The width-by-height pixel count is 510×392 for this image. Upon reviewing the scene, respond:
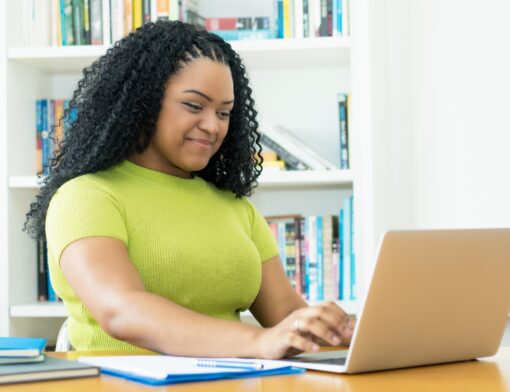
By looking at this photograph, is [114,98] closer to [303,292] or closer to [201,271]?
[201,271]

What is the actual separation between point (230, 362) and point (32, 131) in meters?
1.74

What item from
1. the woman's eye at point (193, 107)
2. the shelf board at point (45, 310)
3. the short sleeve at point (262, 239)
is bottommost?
→ the shelf board at point (45, 310)

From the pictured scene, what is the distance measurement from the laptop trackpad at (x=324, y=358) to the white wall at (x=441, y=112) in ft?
3.94

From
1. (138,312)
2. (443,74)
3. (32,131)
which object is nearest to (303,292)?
(443,74)

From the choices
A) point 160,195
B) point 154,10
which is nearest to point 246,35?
point 154,10

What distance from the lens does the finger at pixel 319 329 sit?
1.11 metres

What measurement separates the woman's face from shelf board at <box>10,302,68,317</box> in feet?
3.29

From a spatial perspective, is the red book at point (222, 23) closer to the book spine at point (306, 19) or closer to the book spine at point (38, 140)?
the book spine at point (306, 19)

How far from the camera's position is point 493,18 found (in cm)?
255

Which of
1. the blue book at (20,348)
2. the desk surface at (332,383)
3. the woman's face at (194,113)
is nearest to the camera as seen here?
the desk surface at (332,383)

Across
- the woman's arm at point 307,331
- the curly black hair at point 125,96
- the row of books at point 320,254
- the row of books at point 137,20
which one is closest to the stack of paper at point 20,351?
the woman's arm at point 307,331

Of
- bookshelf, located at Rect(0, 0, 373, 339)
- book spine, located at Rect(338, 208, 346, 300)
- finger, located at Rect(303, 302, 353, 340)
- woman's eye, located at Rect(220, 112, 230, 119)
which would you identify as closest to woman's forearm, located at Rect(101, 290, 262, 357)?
finger, located at Rect(303, 302, 353, 340)

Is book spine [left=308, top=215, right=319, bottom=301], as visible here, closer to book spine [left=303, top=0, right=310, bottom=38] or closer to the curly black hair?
book spine [left=303, top=0, right=310, bottom=38]

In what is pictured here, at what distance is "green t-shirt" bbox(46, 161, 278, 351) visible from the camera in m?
1.48
